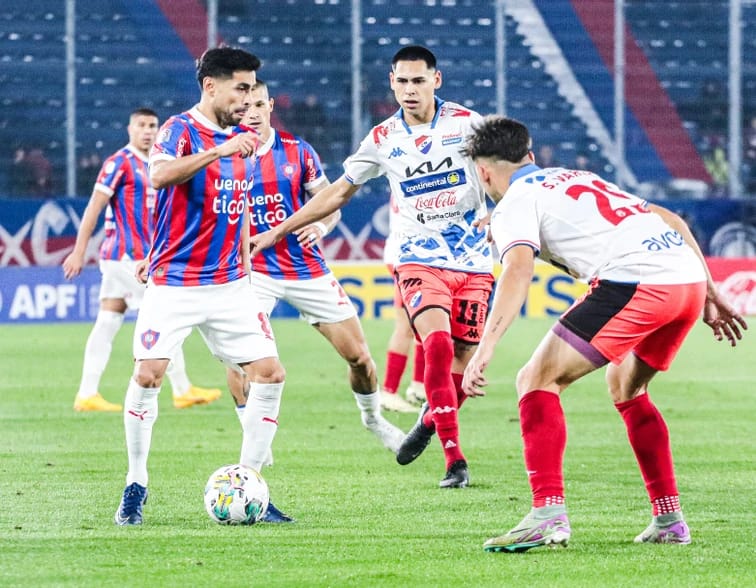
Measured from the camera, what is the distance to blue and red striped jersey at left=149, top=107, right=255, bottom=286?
272 inches

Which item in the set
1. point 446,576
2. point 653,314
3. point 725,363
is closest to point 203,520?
point 446,576

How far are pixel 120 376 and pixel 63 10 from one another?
11.3 meters

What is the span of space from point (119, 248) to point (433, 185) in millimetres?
4250

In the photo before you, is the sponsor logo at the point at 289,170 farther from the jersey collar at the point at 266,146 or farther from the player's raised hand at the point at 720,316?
the player's raised hand at the point at 720,316

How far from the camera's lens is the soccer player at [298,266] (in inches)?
344

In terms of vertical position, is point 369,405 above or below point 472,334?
below

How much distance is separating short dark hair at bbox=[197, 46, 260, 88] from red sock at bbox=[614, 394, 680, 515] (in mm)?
2350

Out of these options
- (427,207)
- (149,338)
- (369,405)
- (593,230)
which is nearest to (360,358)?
(369,405)

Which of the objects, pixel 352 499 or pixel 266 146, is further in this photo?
pixel 266 146

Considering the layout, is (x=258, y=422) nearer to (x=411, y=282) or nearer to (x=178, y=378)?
(x=411, y=282)

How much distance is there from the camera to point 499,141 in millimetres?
5953

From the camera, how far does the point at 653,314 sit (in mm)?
5777

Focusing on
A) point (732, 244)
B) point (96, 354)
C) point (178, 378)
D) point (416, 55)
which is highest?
point (416, 55)

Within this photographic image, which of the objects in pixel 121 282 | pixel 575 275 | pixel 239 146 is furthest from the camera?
pixel 121 282
